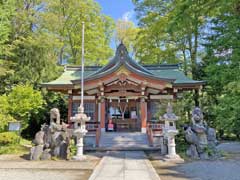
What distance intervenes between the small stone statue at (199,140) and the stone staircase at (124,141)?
9.08 ft

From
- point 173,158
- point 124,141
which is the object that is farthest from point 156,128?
point 173,158

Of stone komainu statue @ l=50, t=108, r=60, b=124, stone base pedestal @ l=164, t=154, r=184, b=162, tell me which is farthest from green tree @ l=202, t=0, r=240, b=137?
stone komainu statue @ l=50, t=108, r=60, b=124

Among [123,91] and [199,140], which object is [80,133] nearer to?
[199,140]

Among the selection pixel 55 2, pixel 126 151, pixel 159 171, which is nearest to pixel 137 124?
pixel 126 151

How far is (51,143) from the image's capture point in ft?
37.0

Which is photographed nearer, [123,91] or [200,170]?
[200,170]

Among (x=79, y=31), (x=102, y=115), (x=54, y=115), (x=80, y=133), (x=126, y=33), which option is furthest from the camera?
(x=126, y=33)

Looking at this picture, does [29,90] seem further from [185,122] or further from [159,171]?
[159,171]

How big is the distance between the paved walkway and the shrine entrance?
761cm

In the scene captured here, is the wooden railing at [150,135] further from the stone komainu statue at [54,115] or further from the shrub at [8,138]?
the shrub at [8,138]

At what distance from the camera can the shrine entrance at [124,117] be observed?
18125 millimetres

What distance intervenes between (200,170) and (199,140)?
2.72 m

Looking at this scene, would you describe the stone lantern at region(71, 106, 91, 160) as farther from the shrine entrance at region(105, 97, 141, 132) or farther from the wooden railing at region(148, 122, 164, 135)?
the shrine entrance at region(105, 97, 141, 132)

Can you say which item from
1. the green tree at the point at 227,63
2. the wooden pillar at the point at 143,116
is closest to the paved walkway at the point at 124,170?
the wooden pillar at the point at 143,116
